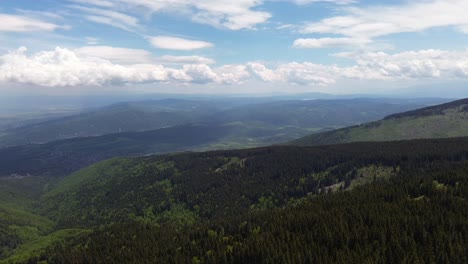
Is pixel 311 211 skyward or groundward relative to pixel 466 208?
groundward

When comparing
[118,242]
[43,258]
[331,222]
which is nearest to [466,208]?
[331,222]

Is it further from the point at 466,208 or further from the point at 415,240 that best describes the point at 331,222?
the point at 466,208

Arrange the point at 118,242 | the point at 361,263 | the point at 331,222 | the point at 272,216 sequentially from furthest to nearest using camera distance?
the point at 118,242
the point at 272,216
the point at 331,222
the point at 361,263

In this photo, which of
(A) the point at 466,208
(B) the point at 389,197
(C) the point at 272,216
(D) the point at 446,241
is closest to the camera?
(D) the point at 446,241

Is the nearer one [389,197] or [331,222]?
[331,222]

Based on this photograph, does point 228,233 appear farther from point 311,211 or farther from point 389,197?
point 389,197

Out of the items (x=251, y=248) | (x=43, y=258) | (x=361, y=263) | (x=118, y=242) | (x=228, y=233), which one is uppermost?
(x=361, y=263)

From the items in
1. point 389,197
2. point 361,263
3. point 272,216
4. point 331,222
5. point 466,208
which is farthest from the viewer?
point 272,216

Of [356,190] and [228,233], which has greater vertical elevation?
[356,190]

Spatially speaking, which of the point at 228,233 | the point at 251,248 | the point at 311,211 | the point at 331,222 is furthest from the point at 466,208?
the point at 228,233
